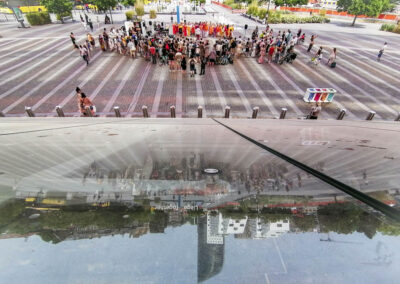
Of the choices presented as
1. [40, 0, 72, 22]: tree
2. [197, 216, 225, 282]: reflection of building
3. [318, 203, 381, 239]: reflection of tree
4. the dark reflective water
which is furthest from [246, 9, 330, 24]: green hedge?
[197, 216, 225, 282]: reflection of building

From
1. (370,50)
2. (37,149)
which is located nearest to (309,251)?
(37,149)

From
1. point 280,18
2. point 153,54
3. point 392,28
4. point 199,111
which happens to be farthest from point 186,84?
point 392,28

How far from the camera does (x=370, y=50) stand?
23016 millimetres

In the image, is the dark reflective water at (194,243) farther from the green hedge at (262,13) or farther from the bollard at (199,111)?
the green hedge at (262,13)

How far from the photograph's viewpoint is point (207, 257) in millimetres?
1585

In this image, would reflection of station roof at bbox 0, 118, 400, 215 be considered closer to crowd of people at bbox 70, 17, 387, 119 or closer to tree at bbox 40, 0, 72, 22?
crowd of people at bbox 70, 17, 387, 119

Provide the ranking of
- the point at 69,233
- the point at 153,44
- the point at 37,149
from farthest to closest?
1. the point at 153,44
2. the point at 37,149
3. the point at 69,233

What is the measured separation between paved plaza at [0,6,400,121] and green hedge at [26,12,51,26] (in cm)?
1433

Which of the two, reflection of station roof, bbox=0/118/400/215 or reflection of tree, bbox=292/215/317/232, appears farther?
reflection of station roof, bbox=0/118/400/215

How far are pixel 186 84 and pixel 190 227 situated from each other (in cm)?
1306

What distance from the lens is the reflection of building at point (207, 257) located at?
1.48 meters

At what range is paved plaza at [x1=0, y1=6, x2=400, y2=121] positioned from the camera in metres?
11.3

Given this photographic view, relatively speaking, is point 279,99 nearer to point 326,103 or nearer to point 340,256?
point 326,103

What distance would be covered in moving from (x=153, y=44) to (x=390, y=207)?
19029 millimetres
